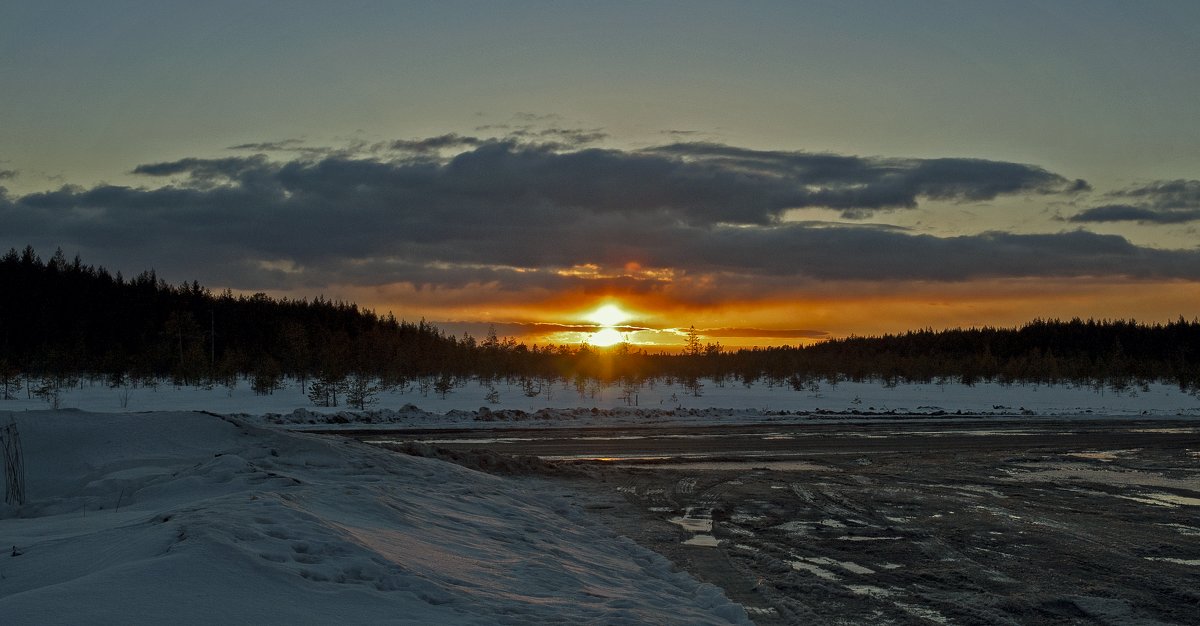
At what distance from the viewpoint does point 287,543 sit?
20.4 feet

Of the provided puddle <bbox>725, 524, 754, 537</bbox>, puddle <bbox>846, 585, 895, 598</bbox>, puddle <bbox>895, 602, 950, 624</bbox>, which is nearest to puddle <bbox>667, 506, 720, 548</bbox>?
puddle <bbox>725, 524, 754, 537</bbox>

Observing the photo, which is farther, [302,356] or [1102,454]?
[302,356]

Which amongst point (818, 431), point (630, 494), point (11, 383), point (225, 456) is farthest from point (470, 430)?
point (11, 383)

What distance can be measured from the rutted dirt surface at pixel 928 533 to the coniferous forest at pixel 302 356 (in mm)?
24872

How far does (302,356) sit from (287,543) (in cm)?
4758

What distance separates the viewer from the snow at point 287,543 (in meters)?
4.93

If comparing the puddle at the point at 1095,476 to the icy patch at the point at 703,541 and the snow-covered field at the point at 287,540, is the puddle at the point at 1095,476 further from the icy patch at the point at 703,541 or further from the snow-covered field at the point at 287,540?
the snow-covered field at the point at 287,540

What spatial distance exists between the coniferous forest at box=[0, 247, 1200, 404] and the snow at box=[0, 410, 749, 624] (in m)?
23.8

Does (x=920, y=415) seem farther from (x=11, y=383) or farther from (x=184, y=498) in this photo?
(x=11, y=383)

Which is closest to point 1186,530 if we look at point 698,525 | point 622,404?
point 698,525

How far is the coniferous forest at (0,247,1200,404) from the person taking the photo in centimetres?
5000

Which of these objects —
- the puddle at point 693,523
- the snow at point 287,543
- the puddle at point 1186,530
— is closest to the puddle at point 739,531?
the puddle at point 693,523

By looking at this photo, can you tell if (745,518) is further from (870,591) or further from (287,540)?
(287,540)

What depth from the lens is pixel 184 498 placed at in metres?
8.70
